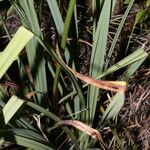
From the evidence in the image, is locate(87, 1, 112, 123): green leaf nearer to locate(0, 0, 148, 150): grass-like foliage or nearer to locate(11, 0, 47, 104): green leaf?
locate(0, 0, 148, 150): grass-like foliage

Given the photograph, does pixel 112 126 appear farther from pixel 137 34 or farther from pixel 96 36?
pixel 137 34

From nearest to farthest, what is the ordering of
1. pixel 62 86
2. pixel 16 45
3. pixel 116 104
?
pixel 16 45, pixel 116 104, pixel 62 86

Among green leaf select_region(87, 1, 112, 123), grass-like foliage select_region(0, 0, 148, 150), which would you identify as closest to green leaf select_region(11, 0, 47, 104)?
grass-like foliage select_region(0, 0, 148, 150)

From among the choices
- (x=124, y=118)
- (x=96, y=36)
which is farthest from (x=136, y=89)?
(x=96, y=36)

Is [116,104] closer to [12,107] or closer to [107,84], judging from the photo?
[107,84]

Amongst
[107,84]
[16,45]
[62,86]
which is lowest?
[62,86]

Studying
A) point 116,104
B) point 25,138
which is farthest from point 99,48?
point 25,138

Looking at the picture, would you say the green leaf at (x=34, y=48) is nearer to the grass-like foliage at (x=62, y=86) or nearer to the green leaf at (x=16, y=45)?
the grass-like foliage at (x=62, y=86)
